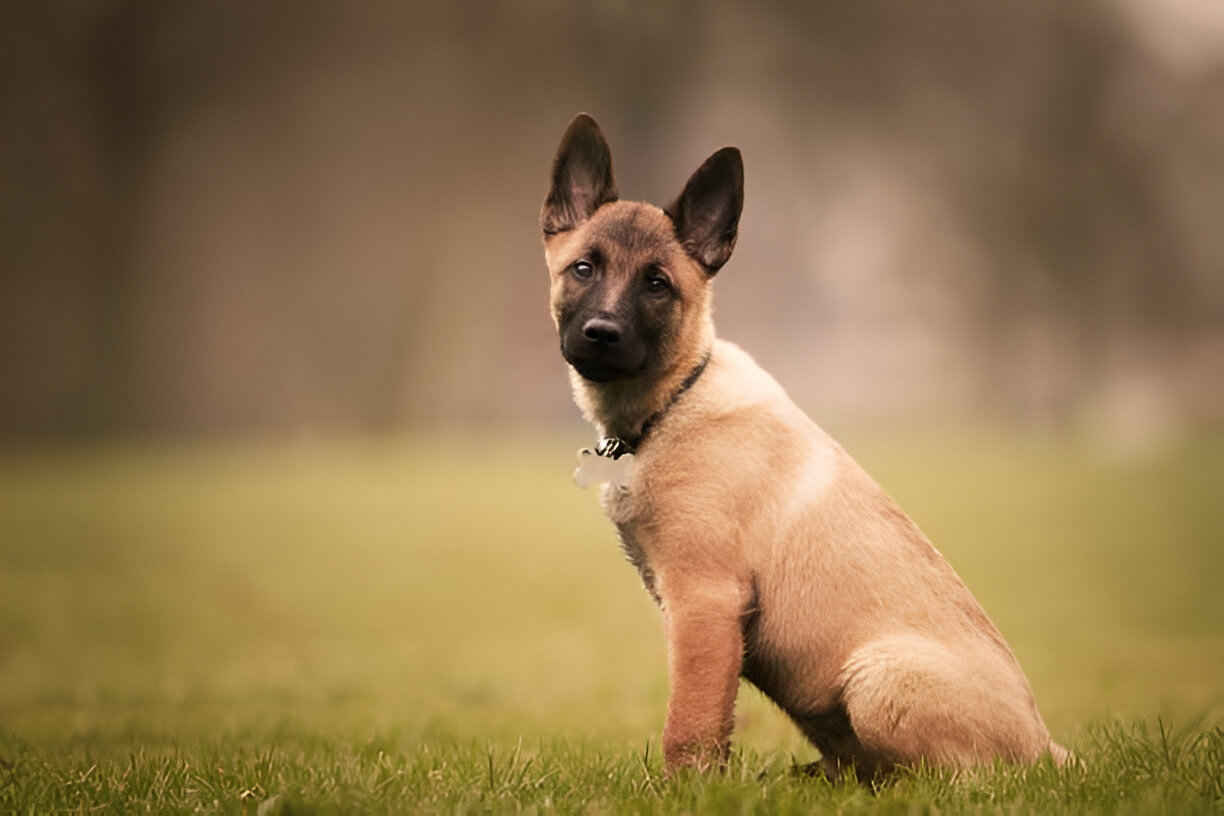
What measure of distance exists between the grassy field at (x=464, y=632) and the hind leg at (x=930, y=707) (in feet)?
0.38

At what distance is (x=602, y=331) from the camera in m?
3.73

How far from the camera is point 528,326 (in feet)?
90.3

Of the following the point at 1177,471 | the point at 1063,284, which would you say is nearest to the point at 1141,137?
the point at 1063,284

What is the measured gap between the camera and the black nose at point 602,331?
3730 mm

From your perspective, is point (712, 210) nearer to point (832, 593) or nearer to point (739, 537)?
point (739, 537)

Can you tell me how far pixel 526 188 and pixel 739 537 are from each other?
25.4 meters

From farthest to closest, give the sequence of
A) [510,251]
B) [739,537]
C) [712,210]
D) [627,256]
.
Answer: [510,251] < [712,210] < [627,256] < [739,537]

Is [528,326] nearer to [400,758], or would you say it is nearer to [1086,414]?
[1086,414]

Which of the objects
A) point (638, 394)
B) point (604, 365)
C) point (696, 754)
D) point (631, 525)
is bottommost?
point (696, 754)

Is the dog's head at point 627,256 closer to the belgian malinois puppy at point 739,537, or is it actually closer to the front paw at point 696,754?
the belgian malinois puppy at point 739,537

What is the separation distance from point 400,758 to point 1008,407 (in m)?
25.8

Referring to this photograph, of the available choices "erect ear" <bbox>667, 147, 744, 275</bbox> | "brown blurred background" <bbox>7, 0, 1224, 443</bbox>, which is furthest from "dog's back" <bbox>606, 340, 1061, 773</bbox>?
"brown blurred background" <bbox>7, 0, 1224, 443</bbox>

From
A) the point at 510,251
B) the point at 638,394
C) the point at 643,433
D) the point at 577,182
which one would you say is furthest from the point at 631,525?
the point at 510,251

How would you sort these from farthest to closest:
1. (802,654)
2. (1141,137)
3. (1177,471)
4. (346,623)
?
(1141,137) → (1177,471) → (346,623) → (802,654)
